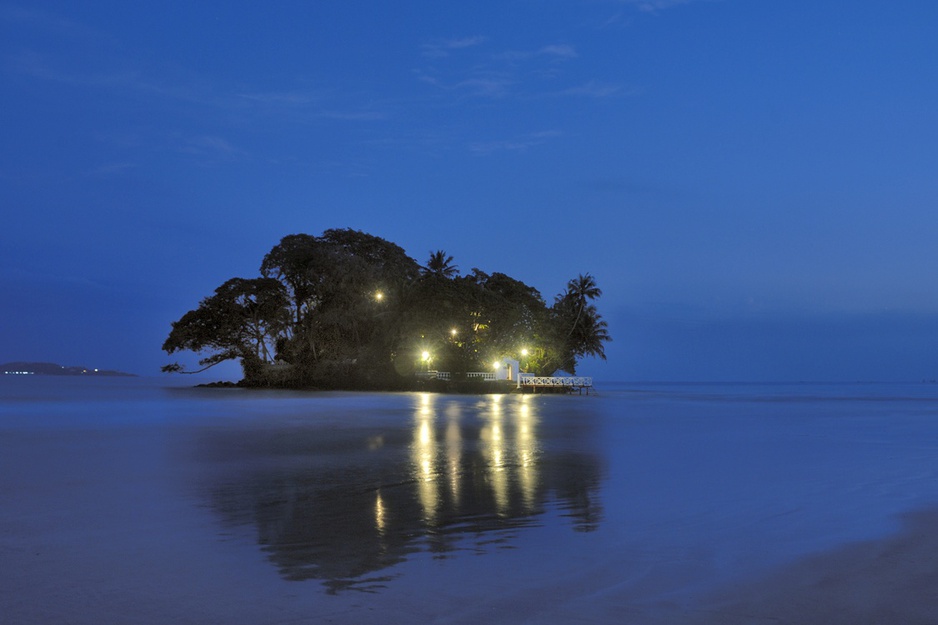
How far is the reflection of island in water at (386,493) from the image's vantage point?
22.1 feet

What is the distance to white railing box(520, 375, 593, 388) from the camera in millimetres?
57656

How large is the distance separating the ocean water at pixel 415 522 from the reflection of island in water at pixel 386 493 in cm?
5

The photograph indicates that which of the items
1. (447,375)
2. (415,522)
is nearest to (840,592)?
(415,522)

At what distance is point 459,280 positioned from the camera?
55000 mm

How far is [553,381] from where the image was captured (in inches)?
2307

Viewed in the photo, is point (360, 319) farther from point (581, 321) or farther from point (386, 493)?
point (386, 493)

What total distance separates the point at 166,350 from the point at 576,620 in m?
60.8

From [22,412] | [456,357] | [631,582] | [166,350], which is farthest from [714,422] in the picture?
[166,350]

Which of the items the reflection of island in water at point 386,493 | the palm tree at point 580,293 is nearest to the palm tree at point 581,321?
the palm tree at point 580,293

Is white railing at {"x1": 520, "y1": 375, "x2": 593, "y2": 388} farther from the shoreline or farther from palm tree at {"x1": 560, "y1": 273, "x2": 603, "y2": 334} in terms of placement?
the shoreline

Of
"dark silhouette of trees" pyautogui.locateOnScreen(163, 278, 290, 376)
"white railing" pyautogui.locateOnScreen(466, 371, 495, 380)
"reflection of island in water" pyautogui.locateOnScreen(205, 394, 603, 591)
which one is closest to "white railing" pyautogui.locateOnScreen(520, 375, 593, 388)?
"white railing" pyautogui.locateOnScreen(466, 371, 495, 380)

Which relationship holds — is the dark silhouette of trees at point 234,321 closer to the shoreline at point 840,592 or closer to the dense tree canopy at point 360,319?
the dense tree canopy at point 360,319

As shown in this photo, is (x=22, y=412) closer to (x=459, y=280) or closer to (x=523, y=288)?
(x=459, y=280)

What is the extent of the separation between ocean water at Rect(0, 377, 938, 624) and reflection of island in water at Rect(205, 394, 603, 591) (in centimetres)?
5
